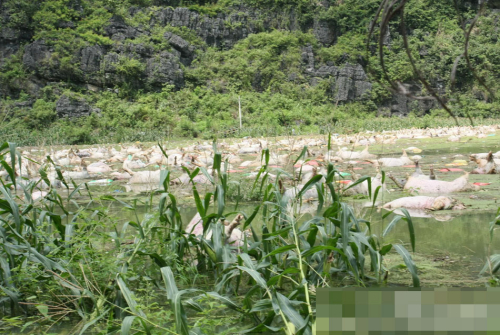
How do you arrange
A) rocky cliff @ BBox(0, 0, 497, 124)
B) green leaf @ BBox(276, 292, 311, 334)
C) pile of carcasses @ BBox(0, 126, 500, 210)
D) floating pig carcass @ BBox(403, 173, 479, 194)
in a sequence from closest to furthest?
green leaf @ BBox(276, 292, 311, 334)
pile of carcasses @ BBox(0, 126, 500, 210)
floating pig carcass @ BBox(403, 173, 479, 194)
rocky cliff @ BBox(0, 0, 497, 124)

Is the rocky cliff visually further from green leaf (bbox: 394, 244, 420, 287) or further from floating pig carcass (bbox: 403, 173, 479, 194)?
green leaf (bbox: 394, 244, 420, 287)

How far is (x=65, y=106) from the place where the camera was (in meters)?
22.7

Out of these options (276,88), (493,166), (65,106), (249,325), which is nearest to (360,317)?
(249,325)


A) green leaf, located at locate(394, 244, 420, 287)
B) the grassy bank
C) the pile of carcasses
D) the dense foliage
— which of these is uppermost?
the dense foliage

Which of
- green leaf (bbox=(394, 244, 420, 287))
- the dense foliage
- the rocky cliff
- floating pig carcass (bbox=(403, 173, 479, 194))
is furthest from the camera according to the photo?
the rocky cliff

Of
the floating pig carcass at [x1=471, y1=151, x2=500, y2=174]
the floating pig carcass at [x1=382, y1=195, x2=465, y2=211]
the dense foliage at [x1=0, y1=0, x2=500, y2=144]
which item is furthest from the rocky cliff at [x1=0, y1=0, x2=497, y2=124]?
the floating pig carcass at [x1=382, y1=195, x2=465, y2=211]

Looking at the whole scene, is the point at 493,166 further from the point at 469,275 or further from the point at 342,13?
the point at 342,13

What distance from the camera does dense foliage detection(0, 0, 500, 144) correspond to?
75.8 feet

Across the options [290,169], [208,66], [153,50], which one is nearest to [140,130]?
[153,50]

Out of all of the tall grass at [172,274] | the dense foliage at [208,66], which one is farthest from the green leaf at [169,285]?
the dense foliage at [208,66]

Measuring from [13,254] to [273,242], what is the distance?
0.94 meters

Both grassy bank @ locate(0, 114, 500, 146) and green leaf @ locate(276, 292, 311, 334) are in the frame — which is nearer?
green leaf @ locate(276, 292, 311, 334)

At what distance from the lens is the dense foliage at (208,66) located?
909 inches

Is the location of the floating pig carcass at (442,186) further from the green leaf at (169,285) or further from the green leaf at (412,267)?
the green leaf at (169,285)
